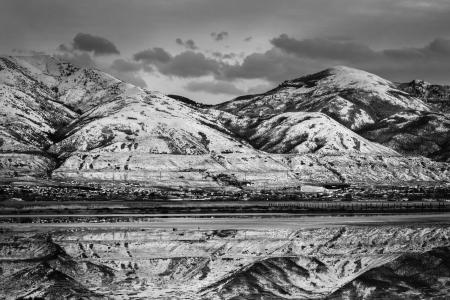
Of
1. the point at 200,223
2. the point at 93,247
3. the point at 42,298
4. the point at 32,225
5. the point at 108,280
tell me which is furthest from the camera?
the point at 200,223

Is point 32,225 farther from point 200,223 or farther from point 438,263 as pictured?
point 438,263

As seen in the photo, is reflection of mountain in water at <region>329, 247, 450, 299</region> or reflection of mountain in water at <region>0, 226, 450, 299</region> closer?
reflection of mountain in water at <region>329, 247, 450, 299</region>

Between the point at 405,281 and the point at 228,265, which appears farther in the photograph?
the point at 228,265

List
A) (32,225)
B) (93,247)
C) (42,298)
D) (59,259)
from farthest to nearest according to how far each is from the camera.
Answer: (32,225) → (93,247) → (59,259) → (42,298)

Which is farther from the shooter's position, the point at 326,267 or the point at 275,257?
the point at 275,257

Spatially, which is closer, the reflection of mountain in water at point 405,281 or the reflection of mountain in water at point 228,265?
the reflection of mountain in water at point 405,281

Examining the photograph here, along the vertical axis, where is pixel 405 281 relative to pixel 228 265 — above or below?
below

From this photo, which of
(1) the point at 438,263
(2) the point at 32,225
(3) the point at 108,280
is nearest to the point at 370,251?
(1) the point at 438,263
